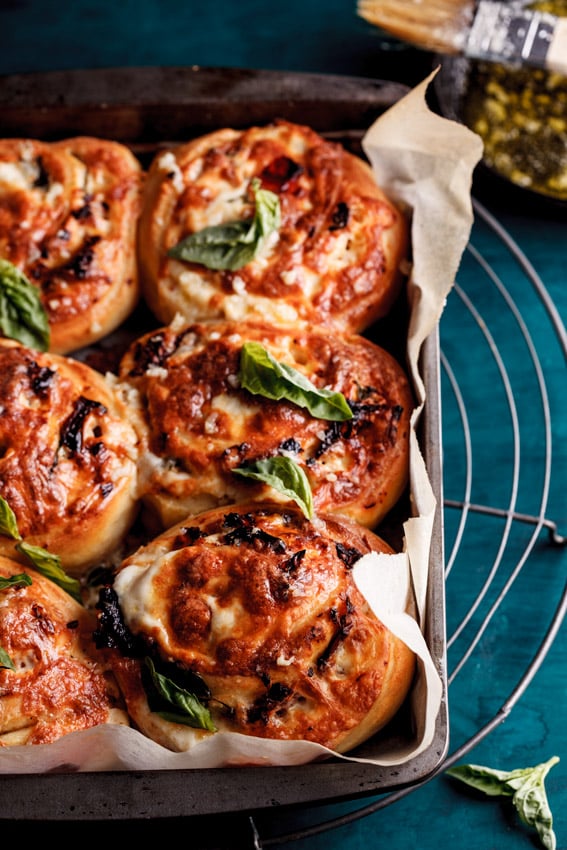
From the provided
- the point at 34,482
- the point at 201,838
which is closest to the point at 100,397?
the point at 34,482

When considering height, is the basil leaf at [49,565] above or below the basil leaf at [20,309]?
below

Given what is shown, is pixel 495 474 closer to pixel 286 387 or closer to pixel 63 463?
pixel 286 387

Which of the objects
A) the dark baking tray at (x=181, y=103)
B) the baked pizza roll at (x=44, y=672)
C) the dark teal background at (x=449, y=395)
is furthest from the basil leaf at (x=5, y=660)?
the dark baking tray at (x=181, y=103)

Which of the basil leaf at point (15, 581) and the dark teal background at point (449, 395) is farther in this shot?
the dark teal background at point (449, 395)

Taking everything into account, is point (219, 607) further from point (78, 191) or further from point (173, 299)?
point (78, 191)

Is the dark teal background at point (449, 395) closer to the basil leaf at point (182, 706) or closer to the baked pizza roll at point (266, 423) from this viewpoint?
the basil leaf at point (182, 706)

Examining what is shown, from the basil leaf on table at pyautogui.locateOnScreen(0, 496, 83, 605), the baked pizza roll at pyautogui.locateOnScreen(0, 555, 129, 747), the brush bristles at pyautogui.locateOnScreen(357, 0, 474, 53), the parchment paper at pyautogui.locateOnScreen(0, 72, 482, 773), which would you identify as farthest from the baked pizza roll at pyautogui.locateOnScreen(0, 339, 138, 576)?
the brush bristles at pyautogui.locateOnScreen(357, 0, 474, 53)
